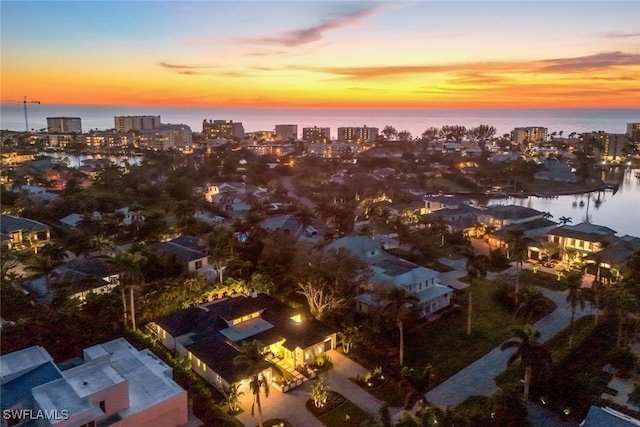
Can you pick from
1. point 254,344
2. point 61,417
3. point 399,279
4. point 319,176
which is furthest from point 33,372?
point 319,176

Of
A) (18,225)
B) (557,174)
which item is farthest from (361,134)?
(18,225)

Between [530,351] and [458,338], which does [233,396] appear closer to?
[530,351]

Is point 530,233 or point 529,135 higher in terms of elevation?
point 529,135

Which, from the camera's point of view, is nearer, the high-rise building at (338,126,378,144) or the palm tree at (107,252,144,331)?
the palm tree at (107,252,144,331)

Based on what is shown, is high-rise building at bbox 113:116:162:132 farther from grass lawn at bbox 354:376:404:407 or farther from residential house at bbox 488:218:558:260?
grass lawn at bbox 354:376:404:407

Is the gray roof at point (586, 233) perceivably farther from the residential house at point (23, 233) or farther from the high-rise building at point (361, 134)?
the high-rise building at point (361, 134)

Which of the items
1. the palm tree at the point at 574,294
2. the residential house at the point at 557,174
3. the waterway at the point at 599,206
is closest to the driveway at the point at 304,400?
the palm tree at the point at 574,294

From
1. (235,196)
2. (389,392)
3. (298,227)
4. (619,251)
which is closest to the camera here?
(389,392)

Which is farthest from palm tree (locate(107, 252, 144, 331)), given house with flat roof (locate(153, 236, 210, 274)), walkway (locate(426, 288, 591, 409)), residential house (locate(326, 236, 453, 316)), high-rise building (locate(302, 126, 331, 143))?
high-rise building (locate(302, 126, 331, 143))
